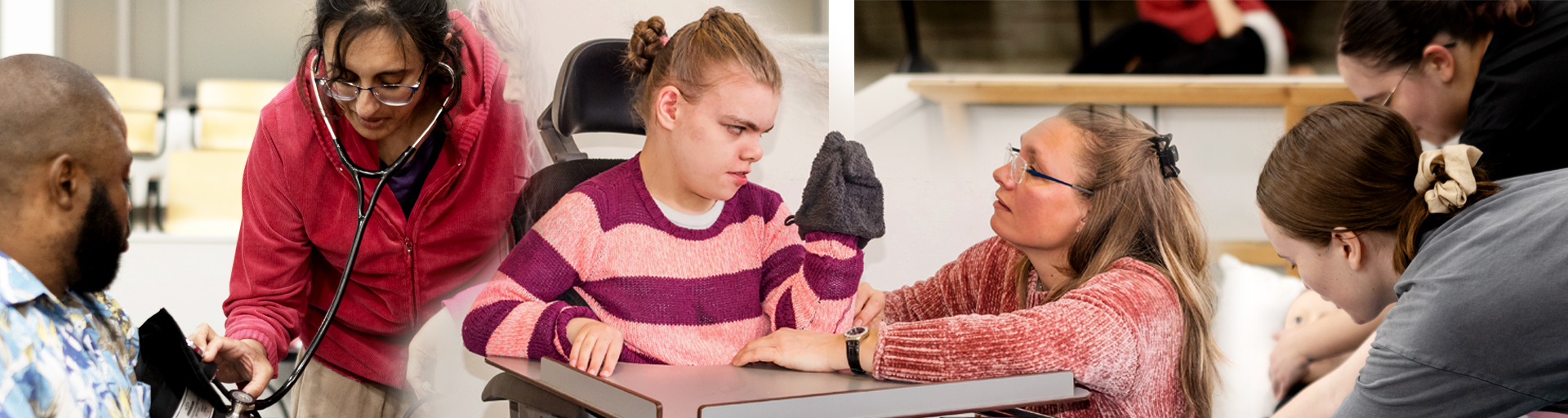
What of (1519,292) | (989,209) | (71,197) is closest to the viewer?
(71,197)

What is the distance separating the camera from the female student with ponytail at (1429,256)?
147 centimetres

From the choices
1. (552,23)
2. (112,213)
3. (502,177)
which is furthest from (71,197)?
(552,23)

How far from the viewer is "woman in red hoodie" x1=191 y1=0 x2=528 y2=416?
1.49 m

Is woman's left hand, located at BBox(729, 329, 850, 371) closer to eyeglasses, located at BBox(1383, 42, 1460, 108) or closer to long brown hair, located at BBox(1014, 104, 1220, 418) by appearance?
long brown hair, located at BBox(1014, 104, 1220, 418)

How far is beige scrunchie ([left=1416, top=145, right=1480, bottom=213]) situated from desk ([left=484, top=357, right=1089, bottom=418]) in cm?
59

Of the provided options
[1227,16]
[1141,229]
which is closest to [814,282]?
[1141,229]

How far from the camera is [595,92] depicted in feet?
5.17

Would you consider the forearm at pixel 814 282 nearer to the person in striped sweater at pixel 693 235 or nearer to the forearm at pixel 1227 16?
the person in striped sweater at pixel 693 235

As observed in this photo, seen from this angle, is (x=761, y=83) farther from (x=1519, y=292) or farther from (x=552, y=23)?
(x=1519, y=292)

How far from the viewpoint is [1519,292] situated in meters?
1.46

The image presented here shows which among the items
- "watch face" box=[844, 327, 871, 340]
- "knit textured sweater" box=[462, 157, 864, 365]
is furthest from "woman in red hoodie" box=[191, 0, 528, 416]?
"watch face" box=[844, 327, 871, 340]

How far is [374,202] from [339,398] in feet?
1.06

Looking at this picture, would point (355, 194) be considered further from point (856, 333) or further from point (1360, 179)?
point (1360, 179)

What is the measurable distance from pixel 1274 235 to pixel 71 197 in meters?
1.80
